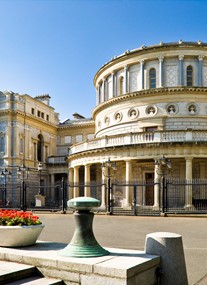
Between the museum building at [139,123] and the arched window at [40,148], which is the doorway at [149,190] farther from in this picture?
the arched window at [40,148]

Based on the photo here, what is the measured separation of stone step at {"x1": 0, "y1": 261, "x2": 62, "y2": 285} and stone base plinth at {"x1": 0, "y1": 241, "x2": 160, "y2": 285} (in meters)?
0.11

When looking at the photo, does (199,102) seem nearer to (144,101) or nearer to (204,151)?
(144,101)

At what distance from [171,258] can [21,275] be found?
2.85 metres

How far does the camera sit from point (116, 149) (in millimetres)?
31609

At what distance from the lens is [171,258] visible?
6570 millimetres

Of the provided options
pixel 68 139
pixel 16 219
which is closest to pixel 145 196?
pixel 68 139

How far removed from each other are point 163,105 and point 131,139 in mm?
7333

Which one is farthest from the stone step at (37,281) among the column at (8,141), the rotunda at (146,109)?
the column at (8,141)

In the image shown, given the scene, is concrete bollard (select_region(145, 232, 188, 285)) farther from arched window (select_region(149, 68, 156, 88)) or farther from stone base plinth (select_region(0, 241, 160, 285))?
arched window (select_region(149, 68, 156, 88))

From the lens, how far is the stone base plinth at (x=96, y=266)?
5738 mm

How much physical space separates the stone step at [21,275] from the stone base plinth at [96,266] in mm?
108

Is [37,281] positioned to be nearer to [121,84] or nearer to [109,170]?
[109,170]

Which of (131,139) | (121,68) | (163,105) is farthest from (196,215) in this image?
(121,68)

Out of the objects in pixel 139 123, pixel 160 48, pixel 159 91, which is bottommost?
pixel 139 123
